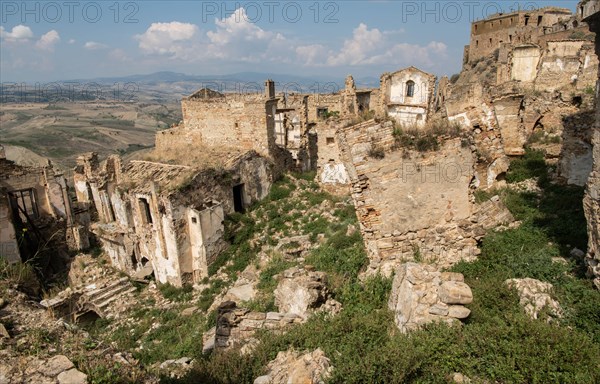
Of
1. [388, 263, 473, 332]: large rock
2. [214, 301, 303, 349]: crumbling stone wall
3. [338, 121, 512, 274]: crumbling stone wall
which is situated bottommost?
[214, 301, 303, 349]: crumbling stone wall

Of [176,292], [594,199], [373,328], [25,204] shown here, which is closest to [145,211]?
[176,292]

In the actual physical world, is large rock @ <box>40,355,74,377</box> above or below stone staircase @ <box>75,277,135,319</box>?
above

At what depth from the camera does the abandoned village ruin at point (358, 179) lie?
7453mm

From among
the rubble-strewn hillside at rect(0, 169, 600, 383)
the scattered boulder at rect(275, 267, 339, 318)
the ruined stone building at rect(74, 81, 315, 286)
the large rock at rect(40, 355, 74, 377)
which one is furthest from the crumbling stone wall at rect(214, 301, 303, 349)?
the ruined stone building at rect(74, 81, 315, 286)

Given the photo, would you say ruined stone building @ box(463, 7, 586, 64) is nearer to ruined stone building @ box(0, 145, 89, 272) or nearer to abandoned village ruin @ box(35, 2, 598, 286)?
abandoned village ruin @ box(35, 2, 598, 286)

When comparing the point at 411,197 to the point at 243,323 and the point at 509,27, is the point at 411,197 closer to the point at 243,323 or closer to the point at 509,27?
the point at 243,323

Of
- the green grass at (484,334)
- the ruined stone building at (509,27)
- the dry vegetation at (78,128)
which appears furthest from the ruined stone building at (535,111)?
the dry vegetation at (78,128)

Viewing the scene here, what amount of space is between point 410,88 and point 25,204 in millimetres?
22325

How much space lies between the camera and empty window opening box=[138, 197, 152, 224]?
49.0 feet

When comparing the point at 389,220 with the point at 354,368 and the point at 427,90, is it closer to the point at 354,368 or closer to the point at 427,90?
the point at 354,368

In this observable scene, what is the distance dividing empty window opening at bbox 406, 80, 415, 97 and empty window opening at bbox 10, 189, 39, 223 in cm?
2150

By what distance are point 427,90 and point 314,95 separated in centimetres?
783

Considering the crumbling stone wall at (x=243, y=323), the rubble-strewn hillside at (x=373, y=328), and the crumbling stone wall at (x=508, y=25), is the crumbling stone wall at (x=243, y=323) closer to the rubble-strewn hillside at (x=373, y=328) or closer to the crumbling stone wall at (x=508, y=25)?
the rubble-strewn hillside at (x=373, y=328)

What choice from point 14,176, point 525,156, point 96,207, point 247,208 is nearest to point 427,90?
point 525,156
